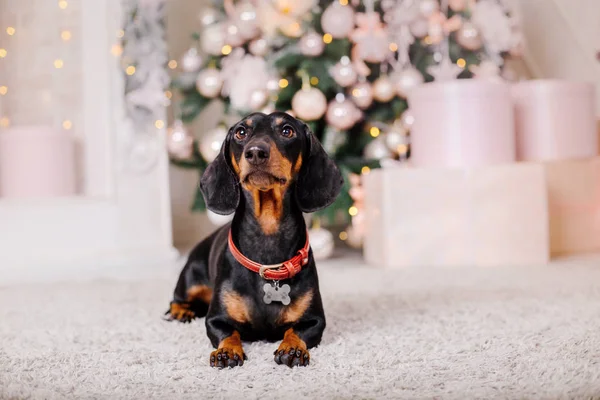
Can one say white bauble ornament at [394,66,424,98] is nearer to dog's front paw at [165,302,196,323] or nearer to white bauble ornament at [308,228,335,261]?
white bauble ornament at [308,228,335,261]

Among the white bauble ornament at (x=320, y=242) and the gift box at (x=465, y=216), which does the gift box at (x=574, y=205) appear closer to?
the gift box at (x=465, y=216)

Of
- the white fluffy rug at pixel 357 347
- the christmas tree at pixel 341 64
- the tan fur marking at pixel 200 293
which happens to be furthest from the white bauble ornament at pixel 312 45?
the tan fur marking at pixel 200 293

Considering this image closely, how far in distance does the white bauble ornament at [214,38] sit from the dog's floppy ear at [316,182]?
5.57 ft

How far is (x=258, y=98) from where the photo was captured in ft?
9.34

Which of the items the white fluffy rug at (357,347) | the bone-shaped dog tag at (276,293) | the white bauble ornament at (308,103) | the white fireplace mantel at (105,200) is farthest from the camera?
the white fireplace mantel at (105,200)

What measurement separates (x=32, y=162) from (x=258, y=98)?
1076mm

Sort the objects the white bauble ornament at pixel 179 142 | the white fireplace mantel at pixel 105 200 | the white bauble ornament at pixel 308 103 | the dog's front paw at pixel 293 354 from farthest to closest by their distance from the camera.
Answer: the white bauble ornament at pixel 179 142, the white fireplace mantel at pixel 105 200, the white bauble ornament at pixel 308 103, the dog's front paw at pixel 293 354

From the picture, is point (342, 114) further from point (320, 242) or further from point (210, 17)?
point (210, 17)

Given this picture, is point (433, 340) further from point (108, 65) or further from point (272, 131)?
point (108, 65)

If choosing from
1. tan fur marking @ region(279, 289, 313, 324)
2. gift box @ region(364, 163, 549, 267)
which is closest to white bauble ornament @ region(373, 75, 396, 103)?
gift box @ region(364, 163, 549, 267)

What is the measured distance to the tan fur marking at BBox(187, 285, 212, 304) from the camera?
→ 1.74 m

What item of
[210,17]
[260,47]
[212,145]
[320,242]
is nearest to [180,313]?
[320,242]

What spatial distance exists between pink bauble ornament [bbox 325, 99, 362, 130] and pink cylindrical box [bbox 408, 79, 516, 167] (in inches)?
11.9

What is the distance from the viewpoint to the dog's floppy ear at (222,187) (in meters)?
1.42
